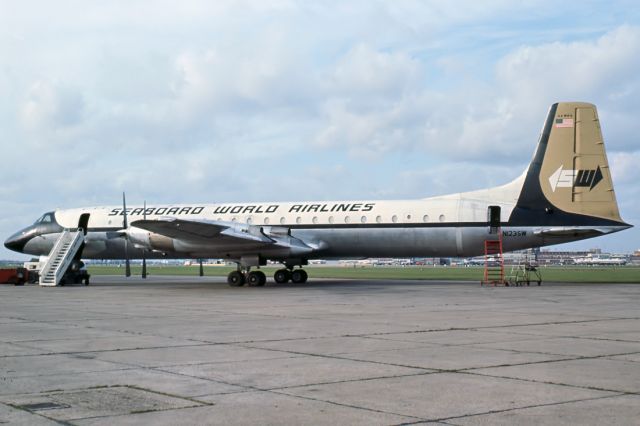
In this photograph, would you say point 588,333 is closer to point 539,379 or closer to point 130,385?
point 539,379

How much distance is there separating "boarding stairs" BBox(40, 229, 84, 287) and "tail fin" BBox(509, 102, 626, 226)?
2102 centimetres

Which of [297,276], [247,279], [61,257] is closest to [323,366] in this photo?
[247,279]

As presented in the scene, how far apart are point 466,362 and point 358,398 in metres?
2.81

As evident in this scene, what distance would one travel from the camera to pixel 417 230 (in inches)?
1241

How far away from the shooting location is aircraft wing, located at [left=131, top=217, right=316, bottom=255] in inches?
1151

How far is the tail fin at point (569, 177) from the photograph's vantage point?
29641 millimetres

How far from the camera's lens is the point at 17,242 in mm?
39688

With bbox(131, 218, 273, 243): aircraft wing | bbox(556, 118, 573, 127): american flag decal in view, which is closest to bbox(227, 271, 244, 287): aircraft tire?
bbox(131, 218, 273, 243): aircraft wing

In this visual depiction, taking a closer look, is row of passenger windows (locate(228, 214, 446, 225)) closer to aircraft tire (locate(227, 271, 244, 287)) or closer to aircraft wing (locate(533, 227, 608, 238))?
aircraft tire (locate(227, 271, 244, 287))

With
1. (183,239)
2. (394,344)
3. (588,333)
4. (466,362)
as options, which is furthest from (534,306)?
(183,239)

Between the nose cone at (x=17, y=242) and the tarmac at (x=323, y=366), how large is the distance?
2284 cm

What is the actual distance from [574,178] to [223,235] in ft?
48.3

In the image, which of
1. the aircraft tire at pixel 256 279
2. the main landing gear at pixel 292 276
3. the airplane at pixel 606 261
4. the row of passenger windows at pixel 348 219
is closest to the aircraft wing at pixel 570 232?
the row of passenger windows at pixel 348 219

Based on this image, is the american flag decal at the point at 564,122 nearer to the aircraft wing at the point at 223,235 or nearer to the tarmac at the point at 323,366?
the aircraft wing at the point at 223,235
